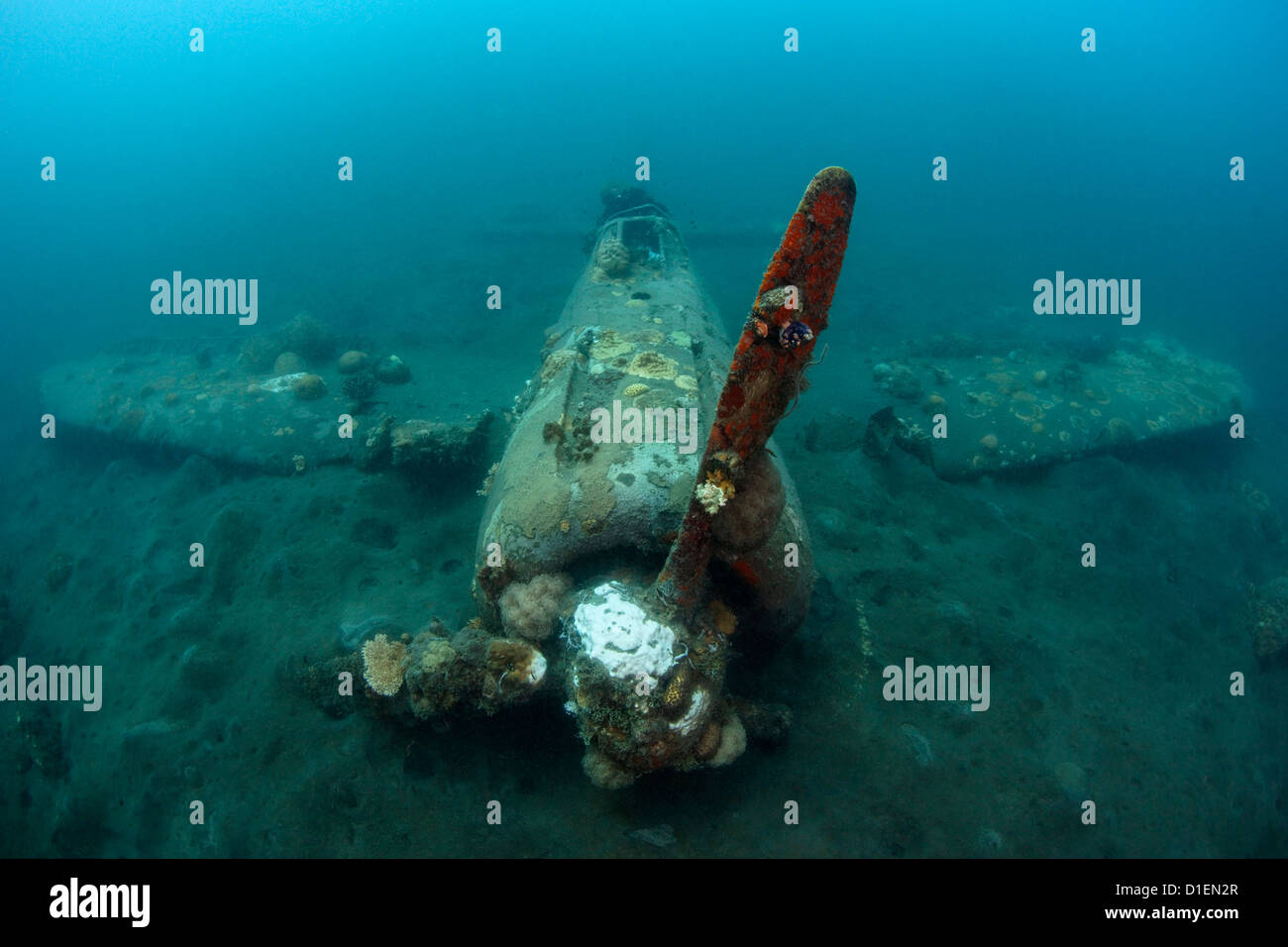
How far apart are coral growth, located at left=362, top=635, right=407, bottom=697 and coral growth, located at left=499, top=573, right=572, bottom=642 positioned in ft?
3.65

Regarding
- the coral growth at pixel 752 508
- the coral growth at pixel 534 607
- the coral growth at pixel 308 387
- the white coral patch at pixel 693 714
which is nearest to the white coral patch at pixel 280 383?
the coral growth at pixel 308 387

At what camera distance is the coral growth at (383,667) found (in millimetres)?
5312

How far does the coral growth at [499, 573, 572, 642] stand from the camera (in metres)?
5.14

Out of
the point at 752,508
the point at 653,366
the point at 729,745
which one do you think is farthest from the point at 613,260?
the point at 729,745

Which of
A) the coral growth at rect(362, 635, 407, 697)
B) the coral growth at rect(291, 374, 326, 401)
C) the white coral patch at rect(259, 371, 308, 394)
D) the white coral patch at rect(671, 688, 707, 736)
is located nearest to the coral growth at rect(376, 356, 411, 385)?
the coral growth at rect(291, 374, 326, 401)

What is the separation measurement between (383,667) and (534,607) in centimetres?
163

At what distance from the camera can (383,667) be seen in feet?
17.6

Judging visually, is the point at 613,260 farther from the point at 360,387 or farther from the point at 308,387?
the point at 308,387

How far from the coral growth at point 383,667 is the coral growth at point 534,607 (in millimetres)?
1113

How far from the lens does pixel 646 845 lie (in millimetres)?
4758

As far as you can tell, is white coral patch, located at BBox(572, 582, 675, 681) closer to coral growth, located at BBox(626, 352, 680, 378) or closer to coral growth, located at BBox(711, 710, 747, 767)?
coral growth, located at BBox(711, 710, 747, 767)
